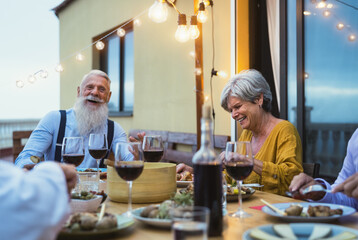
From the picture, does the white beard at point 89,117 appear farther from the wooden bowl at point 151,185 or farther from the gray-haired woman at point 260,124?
the wooden bowl at point 151,185

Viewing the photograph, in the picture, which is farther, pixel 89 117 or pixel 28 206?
pixel 89 117

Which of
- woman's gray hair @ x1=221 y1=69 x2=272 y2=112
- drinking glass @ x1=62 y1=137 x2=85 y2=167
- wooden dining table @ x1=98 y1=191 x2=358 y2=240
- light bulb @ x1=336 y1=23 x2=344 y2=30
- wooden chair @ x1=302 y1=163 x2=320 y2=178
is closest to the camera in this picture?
wooden dining table @ x1=98 y1=191 x2=358 y2=240

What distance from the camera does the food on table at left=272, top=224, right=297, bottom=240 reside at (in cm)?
81

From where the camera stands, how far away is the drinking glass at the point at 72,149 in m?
1.43

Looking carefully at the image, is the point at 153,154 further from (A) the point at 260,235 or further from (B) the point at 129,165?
(A) the point at 260,235

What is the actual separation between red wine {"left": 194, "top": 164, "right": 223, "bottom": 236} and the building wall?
2.85m

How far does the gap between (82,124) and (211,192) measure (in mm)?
2049

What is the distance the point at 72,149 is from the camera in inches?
56.8

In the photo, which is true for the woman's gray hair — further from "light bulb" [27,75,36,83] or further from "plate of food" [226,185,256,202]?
"light bulb" [27,75,36,83]

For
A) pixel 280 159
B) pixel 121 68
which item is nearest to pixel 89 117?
pixel 280 159

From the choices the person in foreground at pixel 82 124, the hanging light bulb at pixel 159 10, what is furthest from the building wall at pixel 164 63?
the person in foreground at pixel 82 124

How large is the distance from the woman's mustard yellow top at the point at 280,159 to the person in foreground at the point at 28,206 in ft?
4.26

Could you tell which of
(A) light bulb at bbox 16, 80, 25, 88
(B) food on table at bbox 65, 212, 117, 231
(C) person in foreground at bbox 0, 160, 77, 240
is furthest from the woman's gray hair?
(A) light bulb at bbox 16, 80, 25, 88

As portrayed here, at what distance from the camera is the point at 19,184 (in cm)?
61
